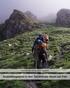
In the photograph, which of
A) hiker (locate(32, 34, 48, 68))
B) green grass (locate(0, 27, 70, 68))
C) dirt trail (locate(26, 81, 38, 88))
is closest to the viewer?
dirt trail (locate(26, 81, 38, 88))

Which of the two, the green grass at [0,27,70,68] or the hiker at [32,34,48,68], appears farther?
the green grass at [0,27,70,68]

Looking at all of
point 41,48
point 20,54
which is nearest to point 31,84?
point 41,48

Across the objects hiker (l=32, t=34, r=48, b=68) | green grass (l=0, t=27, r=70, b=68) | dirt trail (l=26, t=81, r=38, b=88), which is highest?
hiker (l=32, t=34, r=48, b=68)

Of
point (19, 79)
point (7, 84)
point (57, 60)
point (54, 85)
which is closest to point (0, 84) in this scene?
point (7, 84)

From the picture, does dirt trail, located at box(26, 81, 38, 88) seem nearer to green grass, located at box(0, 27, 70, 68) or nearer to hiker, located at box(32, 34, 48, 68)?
hiker, located at box(32, 34, 48, 68)

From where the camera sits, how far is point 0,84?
27531 millimetres

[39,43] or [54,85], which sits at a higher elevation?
[39,43]

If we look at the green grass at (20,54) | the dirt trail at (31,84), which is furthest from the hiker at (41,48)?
the dirt trail at (31,84)

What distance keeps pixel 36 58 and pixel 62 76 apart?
9617 mm

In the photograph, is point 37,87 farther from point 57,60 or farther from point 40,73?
point 57,60

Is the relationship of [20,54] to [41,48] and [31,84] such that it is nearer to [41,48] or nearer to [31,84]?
[41,48]

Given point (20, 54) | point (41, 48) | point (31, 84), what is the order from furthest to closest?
1. point (20, 54)
2. point (41, 48)
3. point (31, 84)

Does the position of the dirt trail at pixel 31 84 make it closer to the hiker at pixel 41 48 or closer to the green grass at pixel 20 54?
the hiker at pixel 41 48

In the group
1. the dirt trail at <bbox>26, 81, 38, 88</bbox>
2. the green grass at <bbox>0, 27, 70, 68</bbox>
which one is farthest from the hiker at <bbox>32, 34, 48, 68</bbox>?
the dirt trail at <bbox>26, 81, 38, 88</bbox>
